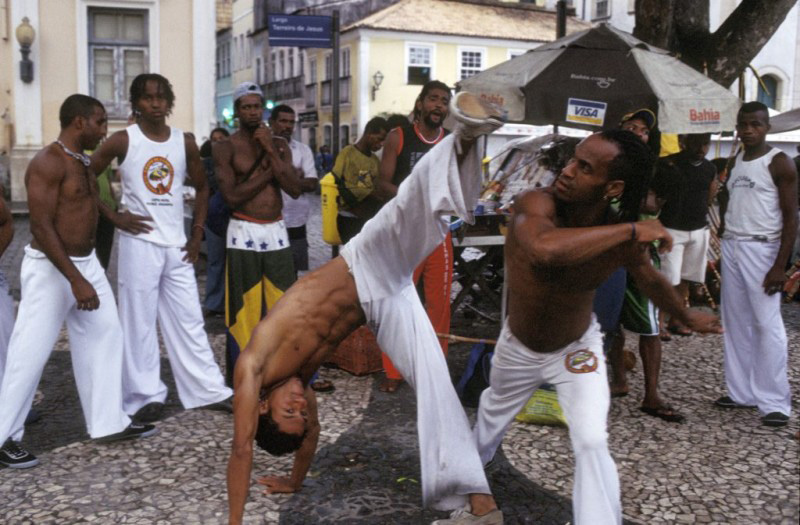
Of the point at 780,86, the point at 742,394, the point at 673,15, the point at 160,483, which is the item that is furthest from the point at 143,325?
the point at 780,86

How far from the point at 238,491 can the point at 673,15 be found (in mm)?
7466

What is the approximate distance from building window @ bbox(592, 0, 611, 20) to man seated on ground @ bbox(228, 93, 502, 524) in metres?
33.8

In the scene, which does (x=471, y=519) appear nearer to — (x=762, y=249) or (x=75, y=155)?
(x=75, y=155)

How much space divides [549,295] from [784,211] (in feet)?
8.85

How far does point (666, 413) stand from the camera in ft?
17.7

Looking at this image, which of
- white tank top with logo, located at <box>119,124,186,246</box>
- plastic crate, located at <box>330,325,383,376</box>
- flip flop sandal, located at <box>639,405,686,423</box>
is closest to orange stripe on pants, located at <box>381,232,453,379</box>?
plastic crate, located at <box>330,325,383,376</box>

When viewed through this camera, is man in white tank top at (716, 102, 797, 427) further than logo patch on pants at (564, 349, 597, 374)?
Yes

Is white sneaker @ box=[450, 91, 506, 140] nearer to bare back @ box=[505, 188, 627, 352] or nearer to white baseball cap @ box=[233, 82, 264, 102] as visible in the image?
bare back @ box=[505, 188, 627, 352]

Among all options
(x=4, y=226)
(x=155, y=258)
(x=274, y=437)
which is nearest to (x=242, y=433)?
(x=274, y=437)

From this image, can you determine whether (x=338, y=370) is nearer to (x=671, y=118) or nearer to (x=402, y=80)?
(x=671, y=118)

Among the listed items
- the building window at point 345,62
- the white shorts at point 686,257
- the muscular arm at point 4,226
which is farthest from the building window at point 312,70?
the muscular arm at point 4,226

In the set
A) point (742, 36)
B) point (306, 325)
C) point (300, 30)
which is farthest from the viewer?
point (300, 30)

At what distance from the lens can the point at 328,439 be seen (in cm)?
497

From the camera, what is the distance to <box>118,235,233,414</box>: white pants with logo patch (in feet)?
16.8
